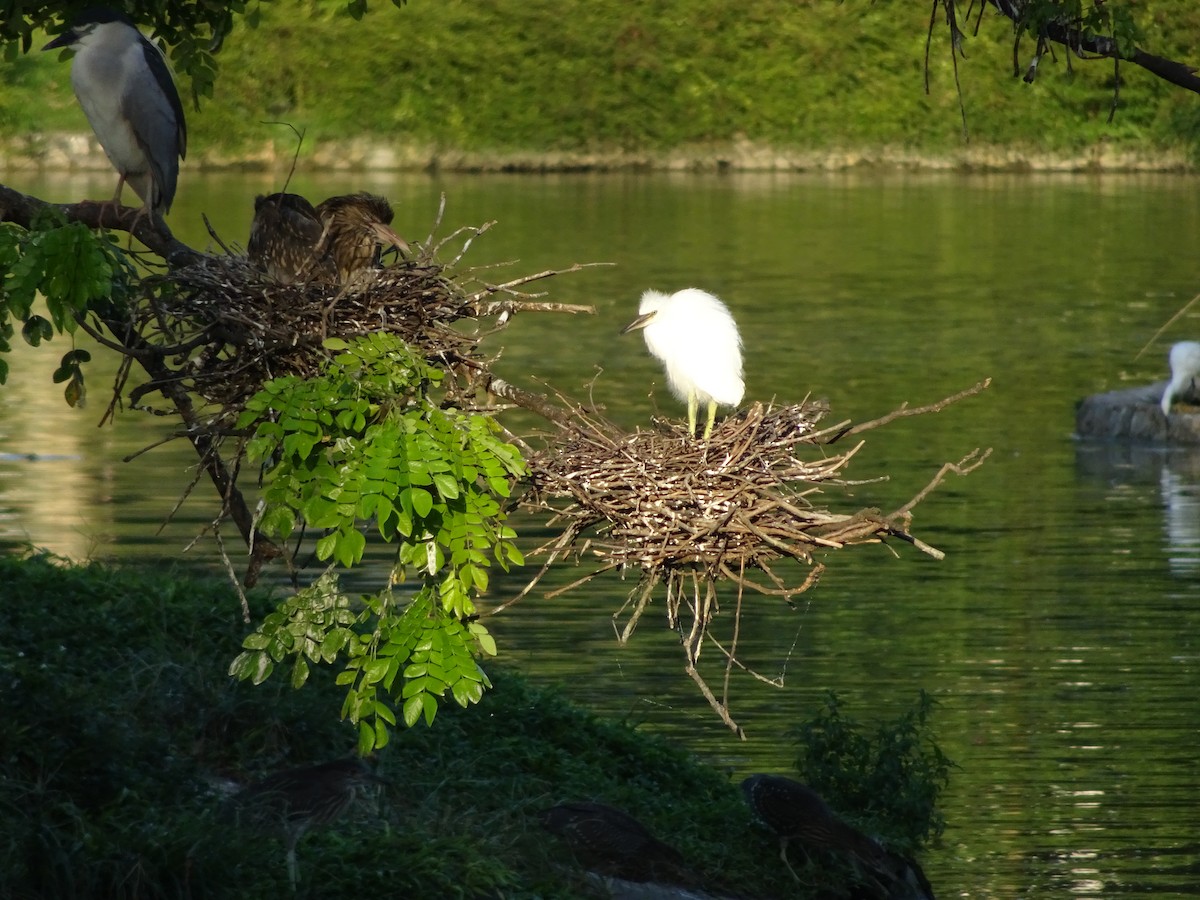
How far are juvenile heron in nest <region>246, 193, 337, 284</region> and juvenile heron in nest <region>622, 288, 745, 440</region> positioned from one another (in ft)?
4.31

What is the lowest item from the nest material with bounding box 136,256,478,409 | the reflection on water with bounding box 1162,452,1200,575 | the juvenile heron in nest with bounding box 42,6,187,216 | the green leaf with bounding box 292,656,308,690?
the reflection on water with bounding box 1162,452,1200,575

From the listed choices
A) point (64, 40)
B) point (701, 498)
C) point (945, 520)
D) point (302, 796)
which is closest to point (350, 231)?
point (64, 40)

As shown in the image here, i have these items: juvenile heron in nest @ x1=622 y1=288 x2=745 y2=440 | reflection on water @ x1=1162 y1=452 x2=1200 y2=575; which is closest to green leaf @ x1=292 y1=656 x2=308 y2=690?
juvenile heron in nest @ x1=622 y1=288 x2=745 y2=440

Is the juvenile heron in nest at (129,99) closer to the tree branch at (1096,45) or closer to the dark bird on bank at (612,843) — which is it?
the dark bird on bank at (612,843)

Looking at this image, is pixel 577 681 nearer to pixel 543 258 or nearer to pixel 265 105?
pixel 543 258

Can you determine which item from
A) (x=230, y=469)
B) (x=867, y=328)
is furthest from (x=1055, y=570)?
(x=867, y=328)

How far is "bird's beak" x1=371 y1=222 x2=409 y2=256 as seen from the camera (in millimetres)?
7503

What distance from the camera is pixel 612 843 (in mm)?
9344

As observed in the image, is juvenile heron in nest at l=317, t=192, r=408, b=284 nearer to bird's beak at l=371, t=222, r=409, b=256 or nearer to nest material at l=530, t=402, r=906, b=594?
bird's beak at l=371, t=222, r=409, b=256

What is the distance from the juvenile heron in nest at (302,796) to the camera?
8.86 meters

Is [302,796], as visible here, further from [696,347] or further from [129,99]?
[129,99]

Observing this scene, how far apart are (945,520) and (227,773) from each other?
11637 mm

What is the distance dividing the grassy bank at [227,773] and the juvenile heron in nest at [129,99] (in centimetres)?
210

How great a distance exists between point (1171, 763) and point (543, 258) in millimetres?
26852
